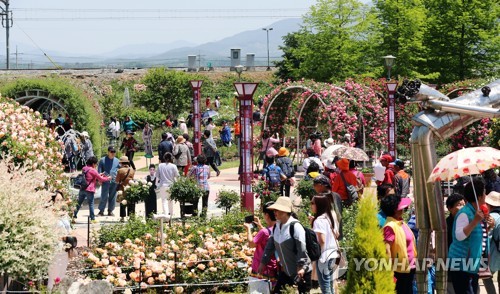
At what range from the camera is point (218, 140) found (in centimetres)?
3897

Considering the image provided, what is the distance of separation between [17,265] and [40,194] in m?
1.01

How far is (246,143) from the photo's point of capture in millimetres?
18781

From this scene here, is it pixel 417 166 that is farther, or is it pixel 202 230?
pixel 202 230

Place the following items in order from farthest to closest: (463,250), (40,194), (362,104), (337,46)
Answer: (337,46)
(362,104)
(40,194)
(463,250)

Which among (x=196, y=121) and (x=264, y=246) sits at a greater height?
(x=196, y=121)

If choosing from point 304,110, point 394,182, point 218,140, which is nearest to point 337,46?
point 218,140

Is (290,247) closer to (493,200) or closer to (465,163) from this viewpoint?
(465,163)

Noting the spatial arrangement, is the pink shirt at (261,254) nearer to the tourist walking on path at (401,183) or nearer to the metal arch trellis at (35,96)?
the tourist walking on path at (401,183)

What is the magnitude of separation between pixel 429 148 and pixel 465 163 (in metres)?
0.55

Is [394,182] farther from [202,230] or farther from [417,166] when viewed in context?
[417,166]

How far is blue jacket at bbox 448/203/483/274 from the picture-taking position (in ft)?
31.9

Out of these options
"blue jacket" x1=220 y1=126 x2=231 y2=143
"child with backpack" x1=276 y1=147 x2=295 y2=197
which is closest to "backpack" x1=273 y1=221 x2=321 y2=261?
"child with backpack" x1=276 y1=147 x2=295 y2=197

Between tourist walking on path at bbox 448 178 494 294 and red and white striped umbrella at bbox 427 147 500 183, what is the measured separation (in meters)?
0.25

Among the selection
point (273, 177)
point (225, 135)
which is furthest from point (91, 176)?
point (225, 135)
